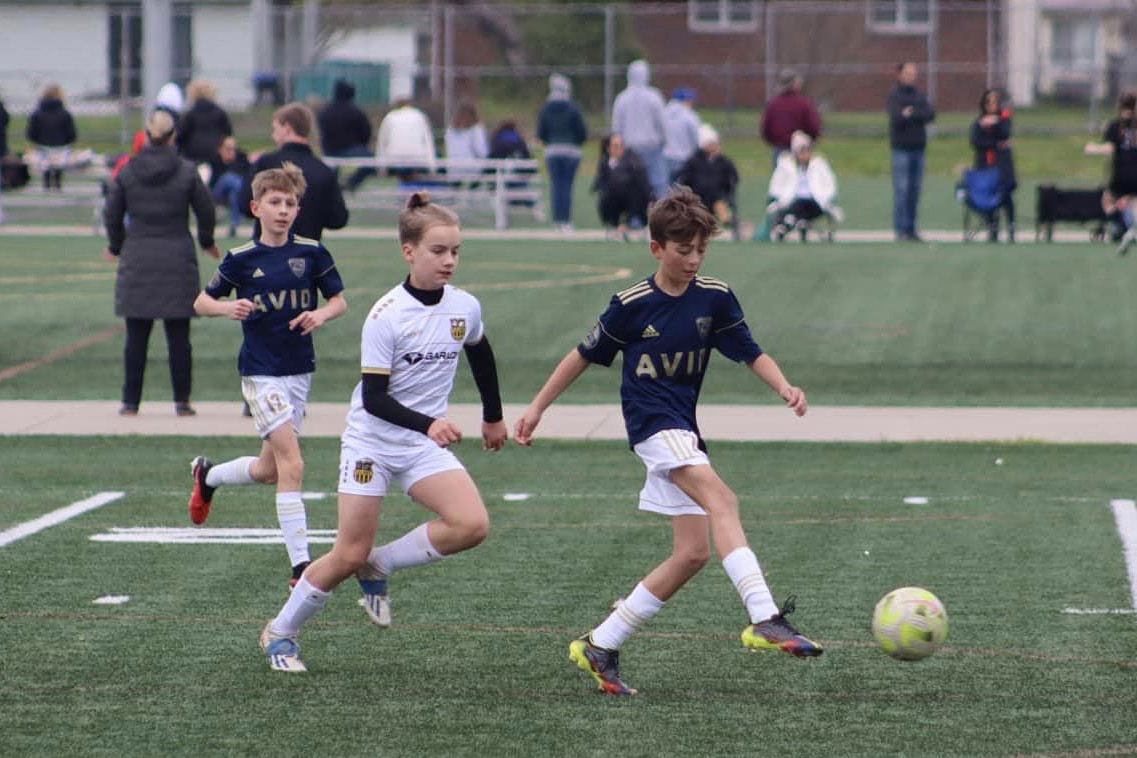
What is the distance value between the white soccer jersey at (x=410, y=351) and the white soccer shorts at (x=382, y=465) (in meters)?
0.03

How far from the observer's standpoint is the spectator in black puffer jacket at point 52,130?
3198 cm

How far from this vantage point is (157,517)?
10.9m

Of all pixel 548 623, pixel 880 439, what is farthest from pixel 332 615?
pixel 880 439

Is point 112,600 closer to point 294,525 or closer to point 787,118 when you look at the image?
point 294,525

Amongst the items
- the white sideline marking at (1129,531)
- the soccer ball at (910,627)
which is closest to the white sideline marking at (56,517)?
the soccer ball at (910,627)

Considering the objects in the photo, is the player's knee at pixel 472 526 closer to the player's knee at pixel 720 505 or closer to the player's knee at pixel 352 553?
the player's knee at pixel 352 553

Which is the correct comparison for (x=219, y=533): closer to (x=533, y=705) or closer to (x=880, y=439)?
(x=533, y=705)

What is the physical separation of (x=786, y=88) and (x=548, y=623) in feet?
63.0

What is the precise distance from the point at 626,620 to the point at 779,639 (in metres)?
0.64

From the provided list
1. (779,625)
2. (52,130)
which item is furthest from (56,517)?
(52,130)

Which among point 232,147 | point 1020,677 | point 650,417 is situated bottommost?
point 1020,677

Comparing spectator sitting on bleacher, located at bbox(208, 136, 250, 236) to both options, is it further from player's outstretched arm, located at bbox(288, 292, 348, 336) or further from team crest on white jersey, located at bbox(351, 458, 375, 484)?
team crest on white jersey, located at bbox(351, 458, 375, 484)

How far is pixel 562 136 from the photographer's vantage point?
1089 inches

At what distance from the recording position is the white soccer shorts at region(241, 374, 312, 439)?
347 inches
